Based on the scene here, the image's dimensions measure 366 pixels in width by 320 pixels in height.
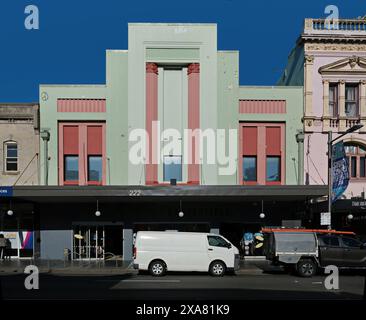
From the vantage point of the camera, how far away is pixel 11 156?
24.7 metres

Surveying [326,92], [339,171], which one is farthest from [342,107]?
[339,171]

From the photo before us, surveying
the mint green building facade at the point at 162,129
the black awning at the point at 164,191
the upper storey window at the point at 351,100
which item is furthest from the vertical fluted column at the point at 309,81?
the black awning at the point at 164,191

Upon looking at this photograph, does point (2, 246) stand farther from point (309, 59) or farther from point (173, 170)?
point (309, 59)

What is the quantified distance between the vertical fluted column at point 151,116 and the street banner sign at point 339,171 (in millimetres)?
8546

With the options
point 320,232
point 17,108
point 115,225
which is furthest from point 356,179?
point 17,108

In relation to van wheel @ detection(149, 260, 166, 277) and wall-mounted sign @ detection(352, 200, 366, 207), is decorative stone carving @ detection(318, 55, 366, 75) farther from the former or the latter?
van wheel @ detection(149, 260, 166, 277)

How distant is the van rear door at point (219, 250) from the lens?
58.9ft

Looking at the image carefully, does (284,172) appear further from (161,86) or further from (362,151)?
(161,86)

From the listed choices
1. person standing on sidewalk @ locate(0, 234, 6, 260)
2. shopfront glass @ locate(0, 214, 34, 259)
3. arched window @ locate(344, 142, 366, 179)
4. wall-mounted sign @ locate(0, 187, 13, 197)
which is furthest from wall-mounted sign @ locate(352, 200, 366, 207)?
person standing on sidewalk @ locate(0, 234, 6, 260)

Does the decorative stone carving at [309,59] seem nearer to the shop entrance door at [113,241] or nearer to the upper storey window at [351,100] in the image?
the upper storey window at [351,100]

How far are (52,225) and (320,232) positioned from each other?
45.5ft

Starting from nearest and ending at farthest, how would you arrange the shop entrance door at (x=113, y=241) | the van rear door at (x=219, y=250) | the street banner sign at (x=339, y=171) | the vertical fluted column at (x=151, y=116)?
the van rear door at (x=219, y=250) < the street banner sign at (x=339, y=171) < the vertical fluted column at (x=151, y=116) < the shop entrance door at (x=113, y=241)

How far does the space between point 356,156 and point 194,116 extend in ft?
29.0

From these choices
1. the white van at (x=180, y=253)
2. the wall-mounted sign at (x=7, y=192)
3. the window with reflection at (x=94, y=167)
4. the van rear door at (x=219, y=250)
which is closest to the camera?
the white van at (x=180, y=253)
